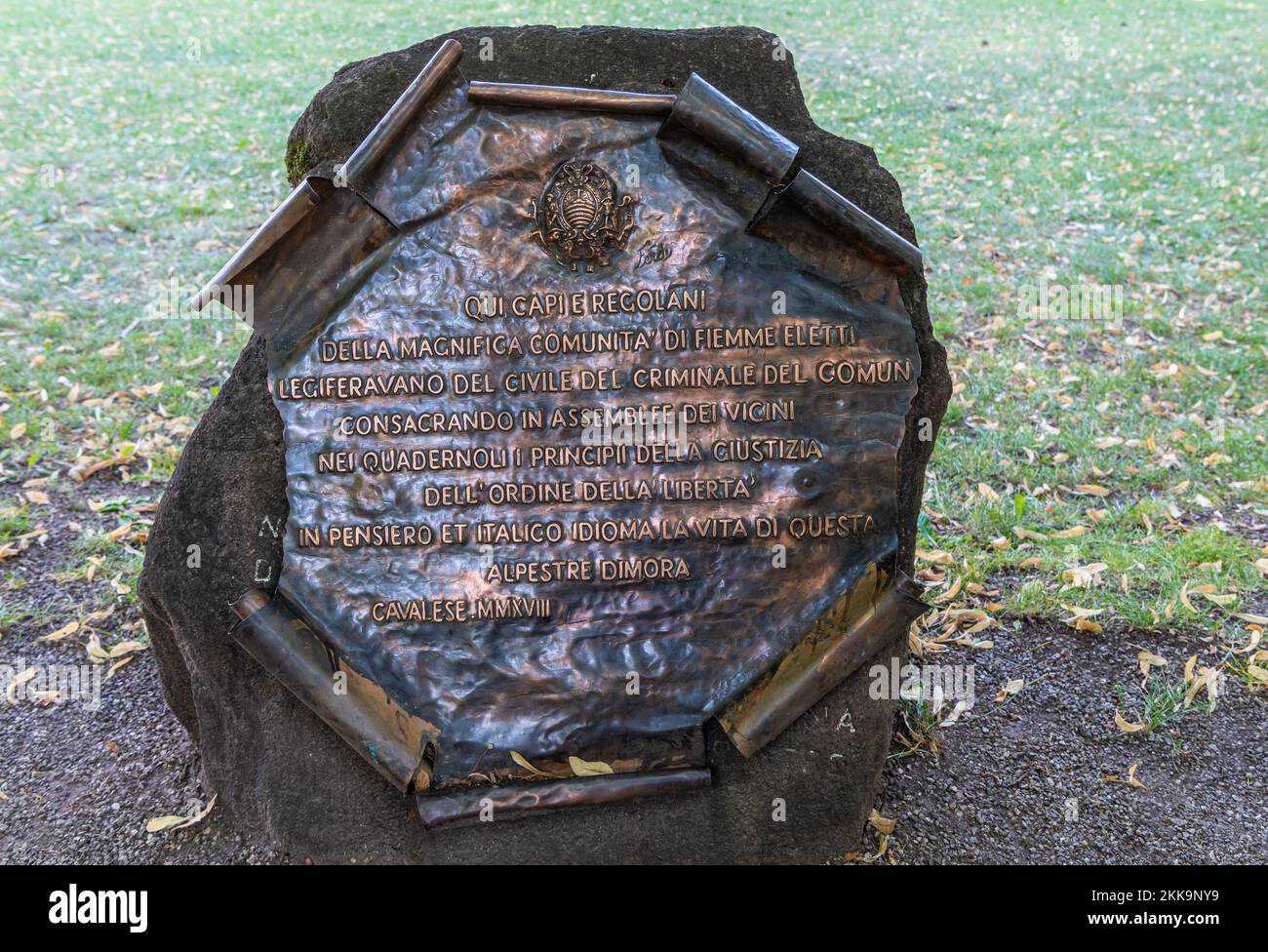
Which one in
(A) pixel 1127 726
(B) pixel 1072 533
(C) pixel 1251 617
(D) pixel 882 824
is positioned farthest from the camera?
(B) pixel 1072 533

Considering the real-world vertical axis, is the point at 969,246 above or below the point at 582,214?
above

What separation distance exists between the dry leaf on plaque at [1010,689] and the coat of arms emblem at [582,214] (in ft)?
6.31

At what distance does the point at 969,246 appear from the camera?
7.20 meters

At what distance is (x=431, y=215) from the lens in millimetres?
2734

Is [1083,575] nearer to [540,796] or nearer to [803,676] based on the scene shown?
[803,676]

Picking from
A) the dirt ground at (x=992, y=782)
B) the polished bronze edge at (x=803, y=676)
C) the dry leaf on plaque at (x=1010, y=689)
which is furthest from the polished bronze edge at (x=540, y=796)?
the dry leaf on plaque at (x=1010, y=689)

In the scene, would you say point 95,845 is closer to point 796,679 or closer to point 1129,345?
point 796,679

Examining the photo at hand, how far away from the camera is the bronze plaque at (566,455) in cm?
274

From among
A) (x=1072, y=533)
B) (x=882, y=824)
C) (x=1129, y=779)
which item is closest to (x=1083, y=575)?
(x=1072, y=533)

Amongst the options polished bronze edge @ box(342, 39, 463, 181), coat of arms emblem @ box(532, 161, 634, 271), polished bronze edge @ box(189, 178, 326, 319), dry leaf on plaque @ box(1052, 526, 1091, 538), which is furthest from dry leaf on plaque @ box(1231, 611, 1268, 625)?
polished bronze edge @ box(189, 178, 326, 319)

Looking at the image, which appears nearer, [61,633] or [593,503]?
[593,503]

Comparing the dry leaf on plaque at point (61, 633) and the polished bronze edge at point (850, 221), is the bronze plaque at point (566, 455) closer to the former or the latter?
the polished bronze edge at point (850, 221)

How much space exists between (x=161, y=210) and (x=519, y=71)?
5723 millimetres

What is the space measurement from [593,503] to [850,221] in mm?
907
